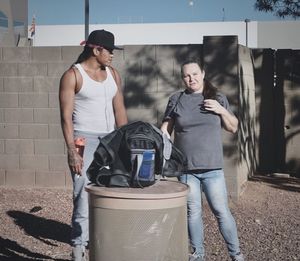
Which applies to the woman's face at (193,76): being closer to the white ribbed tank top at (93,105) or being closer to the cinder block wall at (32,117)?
the white ribbed tank top at (93,105)

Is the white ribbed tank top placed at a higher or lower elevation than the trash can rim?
higher

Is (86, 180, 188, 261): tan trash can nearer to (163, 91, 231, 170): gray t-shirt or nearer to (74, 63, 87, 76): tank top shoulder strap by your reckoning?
(163, 91, 231, 170): gray t-shirt

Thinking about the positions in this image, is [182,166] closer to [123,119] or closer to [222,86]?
[123,119]

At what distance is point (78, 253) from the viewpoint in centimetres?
435

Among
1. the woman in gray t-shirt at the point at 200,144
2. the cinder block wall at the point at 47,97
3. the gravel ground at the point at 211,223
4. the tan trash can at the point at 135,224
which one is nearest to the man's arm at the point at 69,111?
the woman in gray t-shirt at the point at 200,144

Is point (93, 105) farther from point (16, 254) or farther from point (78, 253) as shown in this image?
point (16, 254)

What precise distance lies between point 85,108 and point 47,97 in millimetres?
3179

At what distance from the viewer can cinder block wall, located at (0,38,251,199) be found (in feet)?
23.3

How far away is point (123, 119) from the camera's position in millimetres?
4672

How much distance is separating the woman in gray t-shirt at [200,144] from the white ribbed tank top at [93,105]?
53 cm

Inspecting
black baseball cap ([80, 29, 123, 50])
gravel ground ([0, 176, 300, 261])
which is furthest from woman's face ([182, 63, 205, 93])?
gravel ground ([0, 176, 300, 261])

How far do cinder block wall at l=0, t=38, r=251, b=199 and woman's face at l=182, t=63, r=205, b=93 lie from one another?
2.83 metres

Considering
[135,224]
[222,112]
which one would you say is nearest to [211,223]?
[222,112]

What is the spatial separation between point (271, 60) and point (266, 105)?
689mm
